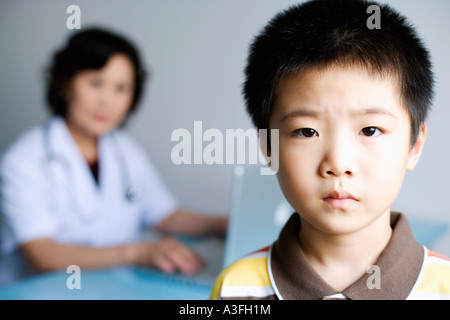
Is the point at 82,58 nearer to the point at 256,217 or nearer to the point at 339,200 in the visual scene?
the point at 256,217

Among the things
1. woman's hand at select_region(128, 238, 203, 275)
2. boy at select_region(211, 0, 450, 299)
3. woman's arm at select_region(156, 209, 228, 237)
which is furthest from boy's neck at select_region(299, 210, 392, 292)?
woman's arm at select_region(156, 209, 228, 237)

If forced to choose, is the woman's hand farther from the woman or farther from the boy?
the boy

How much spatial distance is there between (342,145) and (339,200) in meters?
0.04

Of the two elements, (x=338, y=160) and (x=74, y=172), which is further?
(x=74, y=172)

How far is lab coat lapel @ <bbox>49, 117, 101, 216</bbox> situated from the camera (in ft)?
3.54

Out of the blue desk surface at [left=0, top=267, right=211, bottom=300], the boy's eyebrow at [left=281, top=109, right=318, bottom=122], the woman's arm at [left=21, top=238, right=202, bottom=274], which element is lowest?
the woman's arm at [left=21, top=238, right=202, bottom=274]

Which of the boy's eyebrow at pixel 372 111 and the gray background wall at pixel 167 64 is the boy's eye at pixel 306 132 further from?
the gray background wall at pixel 167 64

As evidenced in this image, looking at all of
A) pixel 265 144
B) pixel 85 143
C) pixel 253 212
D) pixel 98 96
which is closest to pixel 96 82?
pixel 98 96

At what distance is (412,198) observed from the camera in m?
0.92

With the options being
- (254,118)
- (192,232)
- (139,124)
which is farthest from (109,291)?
(139,124)

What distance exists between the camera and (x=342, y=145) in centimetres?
36

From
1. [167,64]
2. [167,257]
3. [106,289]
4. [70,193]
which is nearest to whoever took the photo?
[106,289]

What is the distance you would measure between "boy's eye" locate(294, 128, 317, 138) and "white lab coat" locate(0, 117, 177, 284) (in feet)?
2.36

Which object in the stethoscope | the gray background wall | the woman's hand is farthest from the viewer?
the gray background wall
